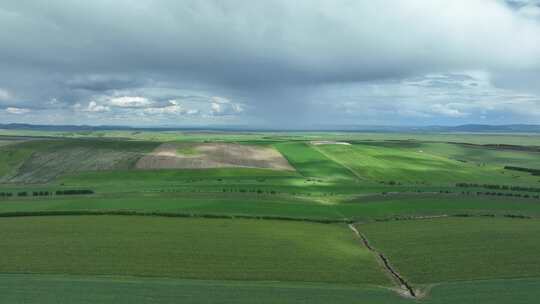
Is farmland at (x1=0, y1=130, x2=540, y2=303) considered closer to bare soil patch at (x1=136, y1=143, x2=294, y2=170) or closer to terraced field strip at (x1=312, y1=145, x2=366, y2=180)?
terraced field strip at (x1=312, y1=145, x2=366, y2=180)

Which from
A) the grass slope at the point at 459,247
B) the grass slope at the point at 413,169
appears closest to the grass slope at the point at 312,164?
the grass slope at the point at 413,169

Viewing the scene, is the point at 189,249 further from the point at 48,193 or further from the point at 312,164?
the point at 312,164

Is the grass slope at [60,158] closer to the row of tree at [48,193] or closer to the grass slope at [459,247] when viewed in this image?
the row of tree at [48,193]

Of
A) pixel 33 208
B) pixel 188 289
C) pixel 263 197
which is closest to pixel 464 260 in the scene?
pixel 188 289

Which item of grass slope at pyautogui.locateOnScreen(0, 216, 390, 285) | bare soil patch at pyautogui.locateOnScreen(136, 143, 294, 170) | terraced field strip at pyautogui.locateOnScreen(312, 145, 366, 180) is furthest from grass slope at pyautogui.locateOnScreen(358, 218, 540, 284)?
bare soil patch at pyautogui.locateOnScreen(136, 143, 294, 170)

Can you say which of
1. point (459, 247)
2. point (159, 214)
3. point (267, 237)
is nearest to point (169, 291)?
point (267, 237)

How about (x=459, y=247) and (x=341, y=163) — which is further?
(x=341, y=163)
